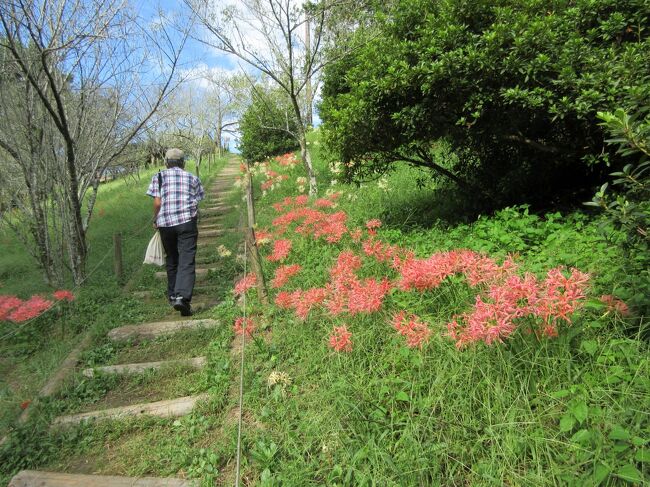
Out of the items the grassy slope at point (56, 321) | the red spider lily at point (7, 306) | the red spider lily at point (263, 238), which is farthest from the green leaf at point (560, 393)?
the red spider lily at point (7, 306)

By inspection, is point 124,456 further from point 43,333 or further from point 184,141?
point 184,141

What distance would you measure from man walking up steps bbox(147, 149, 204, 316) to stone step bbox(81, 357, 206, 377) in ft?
2.96

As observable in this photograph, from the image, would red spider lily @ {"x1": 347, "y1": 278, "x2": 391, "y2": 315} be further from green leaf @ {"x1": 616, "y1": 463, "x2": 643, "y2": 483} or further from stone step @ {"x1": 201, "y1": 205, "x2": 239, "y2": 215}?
stone step @ {"x1": 201, "y1": 205, "x2": 239, "y2": 215}

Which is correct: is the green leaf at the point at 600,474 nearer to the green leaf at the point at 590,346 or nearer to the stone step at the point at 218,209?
the green leaf at the point at 590,346

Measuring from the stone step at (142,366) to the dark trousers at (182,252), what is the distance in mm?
953

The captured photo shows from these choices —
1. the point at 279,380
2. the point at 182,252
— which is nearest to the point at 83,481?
the point at 279,380

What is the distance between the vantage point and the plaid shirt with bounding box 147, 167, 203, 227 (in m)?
4.52

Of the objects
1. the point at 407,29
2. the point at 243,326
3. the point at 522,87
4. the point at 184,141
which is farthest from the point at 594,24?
the point at 184,141

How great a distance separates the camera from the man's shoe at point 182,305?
4.41m

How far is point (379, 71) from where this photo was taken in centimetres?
409

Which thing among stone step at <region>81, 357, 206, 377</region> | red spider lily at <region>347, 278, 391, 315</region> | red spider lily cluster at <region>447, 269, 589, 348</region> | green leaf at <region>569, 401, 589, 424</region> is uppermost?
red spider lily cluster at <region>447, 269, 589, 348</region>

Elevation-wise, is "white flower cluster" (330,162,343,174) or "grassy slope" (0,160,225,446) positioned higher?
"white flower cluster" (330,162,343,174)

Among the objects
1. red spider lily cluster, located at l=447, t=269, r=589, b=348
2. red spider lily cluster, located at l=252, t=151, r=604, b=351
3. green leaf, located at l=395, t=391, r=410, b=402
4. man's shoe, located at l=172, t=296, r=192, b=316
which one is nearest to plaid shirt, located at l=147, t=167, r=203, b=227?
man's shoe, located at l=172, t=296, r=192, b=316

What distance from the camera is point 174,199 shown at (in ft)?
14.8
